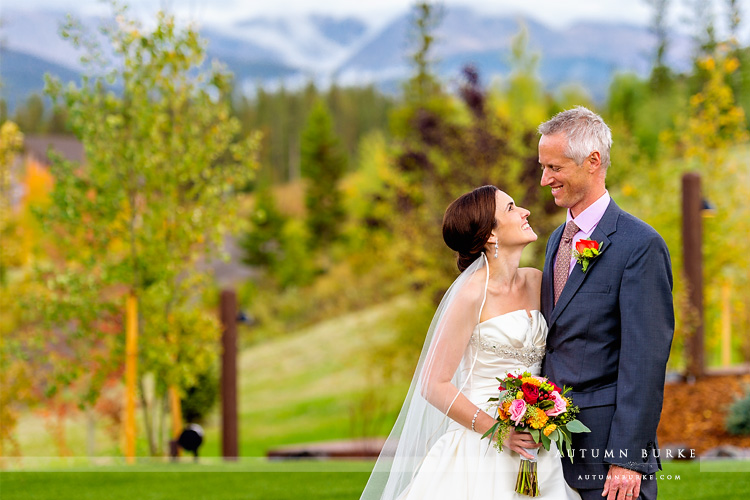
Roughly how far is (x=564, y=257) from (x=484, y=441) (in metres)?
0.81

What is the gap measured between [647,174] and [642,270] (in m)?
14.5

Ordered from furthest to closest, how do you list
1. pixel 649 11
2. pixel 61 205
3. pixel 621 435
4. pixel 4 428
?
pixel 649 11, pixel 4 428, pixel 61 205, pixel 621 435

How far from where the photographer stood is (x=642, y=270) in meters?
2.88

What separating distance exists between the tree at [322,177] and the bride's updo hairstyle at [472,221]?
40931 millimetres

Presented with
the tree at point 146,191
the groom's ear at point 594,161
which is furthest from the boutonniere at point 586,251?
the tree at point 146,191

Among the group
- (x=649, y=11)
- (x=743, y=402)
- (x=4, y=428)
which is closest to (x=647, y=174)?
(x=743, y=402)

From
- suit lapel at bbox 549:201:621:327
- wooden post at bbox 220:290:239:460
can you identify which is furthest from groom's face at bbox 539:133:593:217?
wooden post at bbox 220:290:239:460

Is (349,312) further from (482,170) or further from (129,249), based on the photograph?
(129,249)

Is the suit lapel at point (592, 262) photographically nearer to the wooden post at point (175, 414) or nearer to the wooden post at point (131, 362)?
the wooden post at point (131, 362)

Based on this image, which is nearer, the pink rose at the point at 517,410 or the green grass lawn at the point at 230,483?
the pink rose at the point at 517,410

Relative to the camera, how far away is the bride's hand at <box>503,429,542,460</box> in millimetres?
3055

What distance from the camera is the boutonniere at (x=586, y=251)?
2.99 m

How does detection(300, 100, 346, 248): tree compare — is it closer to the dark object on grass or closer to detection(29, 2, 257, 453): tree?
detection(29, 2, 257, 453): tree

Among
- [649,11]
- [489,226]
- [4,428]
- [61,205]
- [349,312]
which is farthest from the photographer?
[649,11]
